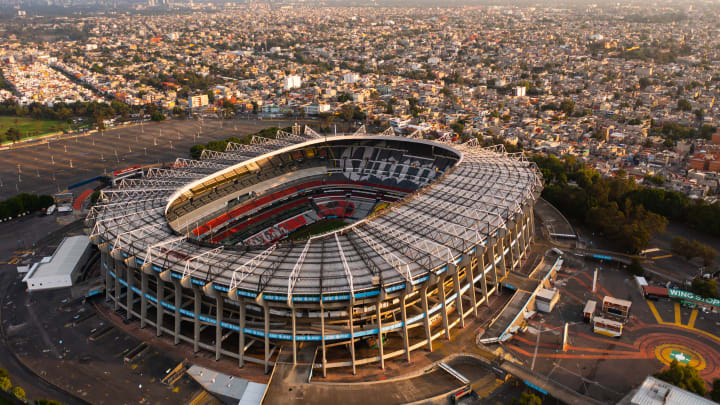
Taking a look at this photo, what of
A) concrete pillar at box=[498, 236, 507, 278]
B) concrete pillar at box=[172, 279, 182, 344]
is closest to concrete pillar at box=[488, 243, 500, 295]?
concrete pillar at box=[498, 236, 507, 278]

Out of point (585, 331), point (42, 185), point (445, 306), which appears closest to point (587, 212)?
point (585, 331)

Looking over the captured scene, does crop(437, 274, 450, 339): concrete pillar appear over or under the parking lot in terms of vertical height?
over

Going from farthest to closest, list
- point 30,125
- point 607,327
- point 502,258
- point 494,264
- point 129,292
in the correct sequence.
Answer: point 30,125, point 502,258, point 494,264, point 129,292, point 607,327

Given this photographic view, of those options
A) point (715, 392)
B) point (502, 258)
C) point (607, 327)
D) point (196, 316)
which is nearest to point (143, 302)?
point (196, 316)

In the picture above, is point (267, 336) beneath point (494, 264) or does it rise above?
beneath

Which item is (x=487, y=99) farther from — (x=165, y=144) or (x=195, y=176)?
(x=195, y=176)

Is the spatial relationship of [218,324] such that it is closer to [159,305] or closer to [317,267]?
[159,305]

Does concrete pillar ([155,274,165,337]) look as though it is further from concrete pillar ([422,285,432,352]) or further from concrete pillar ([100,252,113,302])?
concrete pillar ([422,285,432,352])
